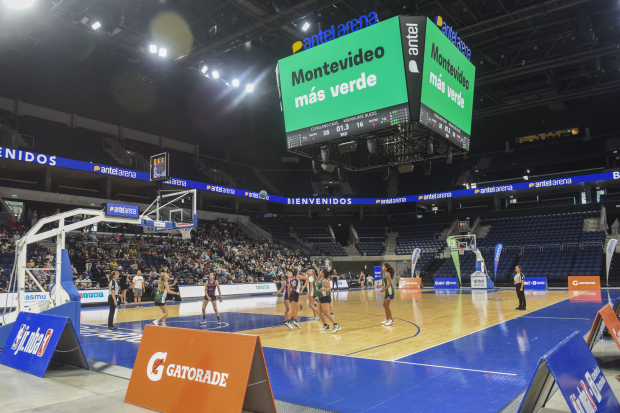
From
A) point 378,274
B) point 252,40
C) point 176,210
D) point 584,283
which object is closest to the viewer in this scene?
point 176,210

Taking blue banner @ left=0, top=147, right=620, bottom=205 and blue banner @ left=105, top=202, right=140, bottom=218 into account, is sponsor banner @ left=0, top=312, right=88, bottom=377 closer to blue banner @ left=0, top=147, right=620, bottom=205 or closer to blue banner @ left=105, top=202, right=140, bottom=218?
blue banner @ left=105, top=202, right=140, bottom=218

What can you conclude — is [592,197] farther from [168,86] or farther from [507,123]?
[168,86]

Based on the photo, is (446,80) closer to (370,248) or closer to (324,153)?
(324,153)

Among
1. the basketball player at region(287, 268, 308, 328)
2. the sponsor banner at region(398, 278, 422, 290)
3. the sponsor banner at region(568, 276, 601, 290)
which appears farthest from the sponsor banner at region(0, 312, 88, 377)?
the sponsor banner at region(568, 276, 601, 290)

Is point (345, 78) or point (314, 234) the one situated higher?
point (345, 78)

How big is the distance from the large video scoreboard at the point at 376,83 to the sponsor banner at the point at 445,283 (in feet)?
71.6

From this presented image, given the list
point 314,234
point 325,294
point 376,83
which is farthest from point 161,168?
point 314,234

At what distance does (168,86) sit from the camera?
29.0 m

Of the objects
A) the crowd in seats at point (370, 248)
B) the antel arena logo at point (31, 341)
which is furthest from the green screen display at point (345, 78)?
the crowd in seats at point (370, 248)

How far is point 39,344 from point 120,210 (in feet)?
11.4

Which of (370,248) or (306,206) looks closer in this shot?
(370,248)

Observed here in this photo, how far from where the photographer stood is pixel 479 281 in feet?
90.0

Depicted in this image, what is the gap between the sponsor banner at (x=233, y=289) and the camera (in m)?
23.5

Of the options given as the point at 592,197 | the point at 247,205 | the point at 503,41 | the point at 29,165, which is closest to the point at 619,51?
the point at 503,41
